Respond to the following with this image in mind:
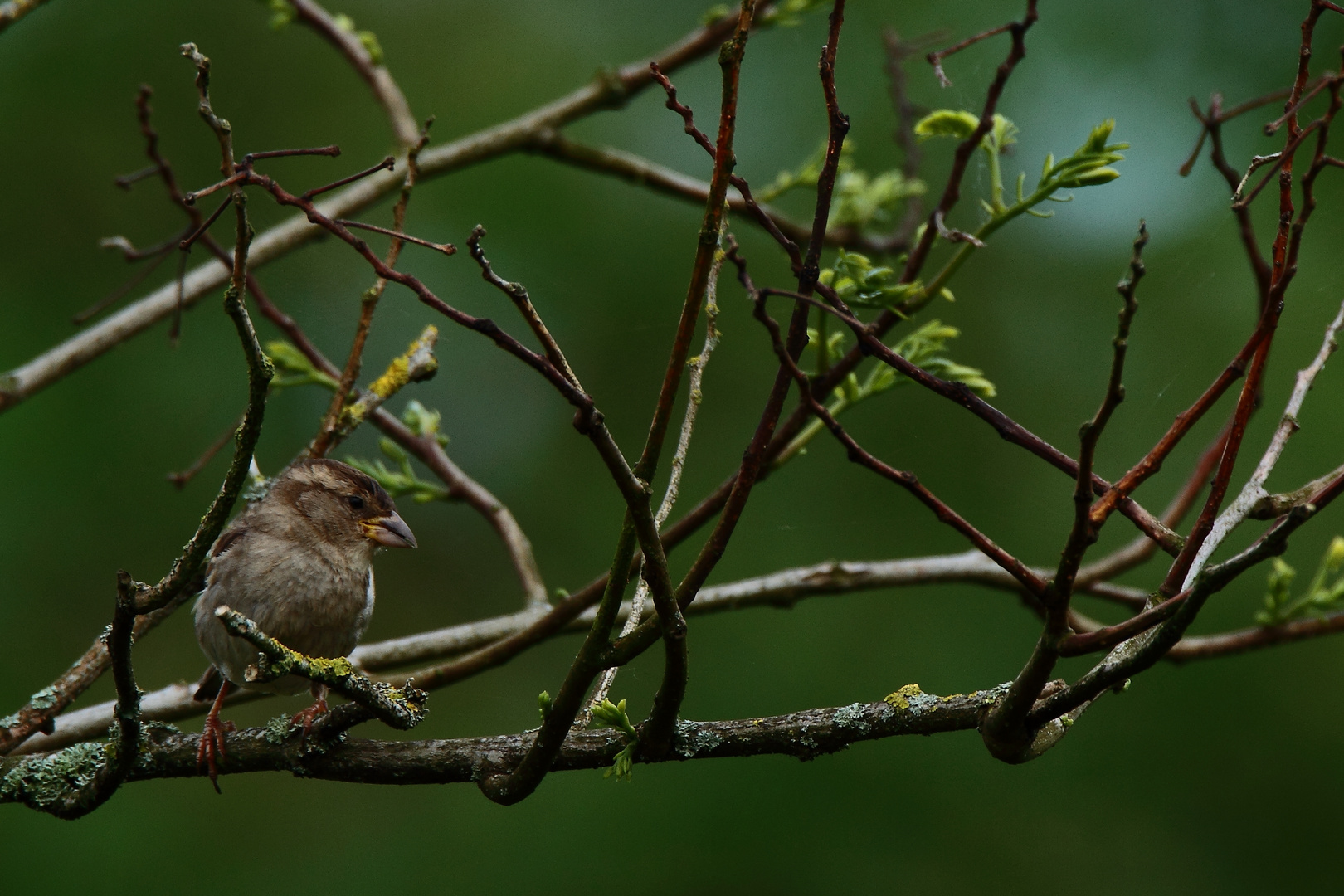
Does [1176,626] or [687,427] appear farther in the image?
[687,427]

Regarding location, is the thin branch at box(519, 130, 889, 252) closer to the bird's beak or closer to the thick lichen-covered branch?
the bird's beak

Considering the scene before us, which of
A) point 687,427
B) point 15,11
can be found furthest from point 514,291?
point 15,11

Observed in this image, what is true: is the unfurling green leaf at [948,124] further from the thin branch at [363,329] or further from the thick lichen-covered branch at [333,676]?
the thick lichen-covered branch at [333,676]

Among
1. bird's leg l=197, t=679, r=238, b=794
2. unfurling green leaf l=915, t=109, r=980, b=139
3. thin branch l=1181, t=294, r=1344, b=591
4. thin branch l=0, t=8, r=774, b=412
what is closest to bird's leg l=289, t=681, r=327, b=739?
bird's leg l=197, t=679, r=238, b=794

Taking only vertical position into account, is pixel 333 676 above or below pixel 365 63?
below

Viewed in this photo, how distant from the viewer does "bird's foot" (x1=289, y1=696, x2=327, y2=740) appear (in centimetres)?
246

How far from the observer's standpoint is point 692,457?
6688 millimetres

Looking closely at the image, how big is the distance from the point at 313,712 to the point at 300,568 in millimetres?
589

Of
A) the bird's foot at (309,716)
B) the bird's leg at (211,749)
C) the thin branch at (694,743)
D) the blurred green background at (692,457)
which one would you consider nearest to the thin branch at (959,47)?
the thin branch at (694,743)

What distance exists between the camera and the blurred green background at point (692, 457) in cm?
587

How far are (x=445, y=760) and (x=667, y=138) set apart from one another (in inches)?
213

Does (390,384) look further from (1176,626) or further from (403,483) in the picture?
(1176,626)

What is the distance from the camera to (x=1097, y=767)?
6.11 meters

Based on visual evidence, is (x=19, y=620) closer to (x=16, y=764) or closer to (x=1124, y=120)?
(x=16, y=764)
